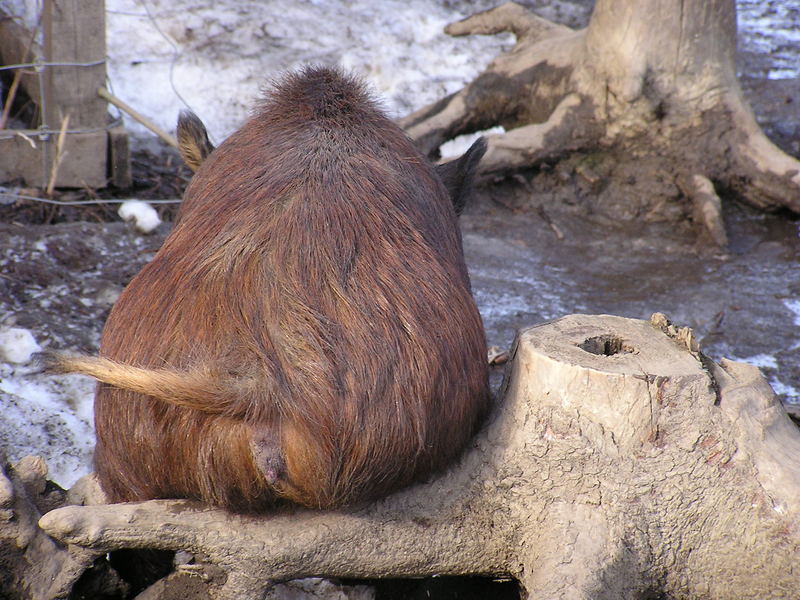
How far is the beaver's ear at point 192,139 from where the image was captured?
2.25 metres

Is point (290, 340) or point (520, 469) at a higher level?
Answer: point (290, 340)

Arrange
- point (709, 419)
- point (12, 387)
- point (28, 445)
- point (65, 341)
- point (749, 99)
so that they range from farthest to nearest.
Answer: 1. point (749, 99)
2. point (65, 341)
3. point (12, 387)
4. point (28, 445)
5. point (709, 419)

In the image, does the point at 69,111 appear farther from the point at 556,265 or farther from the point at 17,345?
the point at 556,265

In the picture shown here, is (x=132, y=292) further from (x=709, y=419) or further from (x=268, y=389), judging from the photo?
(x=709, y=419)

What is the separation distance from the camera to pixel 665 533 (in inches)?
69.3

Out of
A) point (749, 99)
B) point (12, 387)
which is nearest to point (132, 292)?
point (12, 387)

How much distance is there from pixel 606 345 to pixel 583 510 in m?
0.37

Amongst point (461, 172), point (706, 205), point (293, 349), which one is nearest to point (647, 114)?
point (706, 205)

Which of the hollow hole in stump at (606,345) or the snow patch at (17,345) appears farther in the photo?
the snow patch at (17,345)

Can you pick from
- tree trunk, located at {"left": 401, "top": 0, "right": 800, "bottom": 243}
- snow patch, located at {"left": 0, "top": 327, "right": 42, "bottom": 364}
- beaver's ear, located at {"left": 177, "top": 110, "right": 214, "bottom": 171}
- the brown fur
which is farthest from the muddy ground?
the brown fur

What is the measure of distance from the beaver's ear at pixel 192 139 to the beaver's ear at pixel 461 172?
64 centimetres

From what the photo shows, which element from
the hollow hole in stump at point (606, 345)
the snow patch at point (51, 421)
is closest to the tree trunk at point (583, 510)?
the hollow hole in stump at point (606, 345)

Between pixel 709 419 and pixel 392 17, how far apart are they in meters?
4.86

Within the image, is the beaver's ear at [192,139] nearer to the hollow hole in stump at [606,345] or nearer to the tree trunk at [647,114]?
the hollow hole in stump at [606,345]
